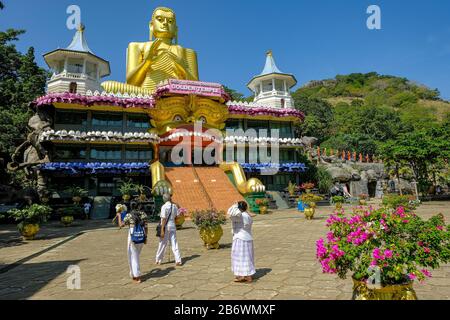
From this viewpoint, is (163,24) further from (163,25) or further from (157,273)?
(157,273)

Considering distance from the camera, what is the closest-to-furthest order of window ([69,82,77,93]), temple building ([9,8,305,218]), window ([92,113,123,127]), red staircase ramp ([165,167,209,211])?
red staircase ramp ([165,167,209,211]), temple building ([9,8,305,218]), window ([92,113,123,127]), window ([69,82,77,93])

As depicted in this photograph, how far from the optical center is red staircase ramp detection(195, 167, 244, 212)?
62.8ft

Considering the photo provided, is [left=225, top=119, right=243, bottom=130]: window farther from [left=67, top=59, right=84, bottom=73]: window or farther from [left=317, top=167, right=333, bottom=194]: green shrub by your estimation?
[left=67, top=59, right=84, bottom=73]: window

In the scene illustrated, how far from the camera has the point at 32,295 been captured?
5.39m

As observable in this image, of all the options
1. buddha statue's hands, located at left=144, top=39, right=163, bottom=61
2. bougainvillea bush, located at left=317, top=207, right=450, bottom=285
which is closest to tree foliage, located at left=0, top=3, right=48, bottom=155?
buddha statue's hands, located at left=144, top=39, right=163, bottom=61

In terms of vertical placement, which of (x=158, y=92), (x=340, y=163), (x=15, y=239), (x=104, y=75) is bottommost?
(x=15, y=239)

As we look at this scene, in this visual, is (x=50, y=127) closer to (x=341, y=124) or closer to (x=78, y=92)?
(x=78, y=92)

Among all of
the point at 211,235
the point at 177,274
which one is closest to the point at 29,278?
the point at 177,274

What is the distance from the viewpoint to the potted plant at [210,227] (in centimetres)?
908

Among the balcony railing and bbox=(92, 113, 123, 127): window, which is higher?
the balcony railing

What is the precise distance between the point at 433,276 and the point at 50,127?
24551 millimetres

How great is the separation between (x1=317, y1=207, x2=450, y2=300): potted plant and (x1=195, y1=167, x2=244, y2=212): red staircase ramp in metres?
14.5

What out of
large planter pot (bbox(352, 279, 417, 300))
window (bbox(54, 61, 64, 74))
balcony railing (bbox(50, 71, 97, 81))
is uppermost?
window (bbox(54, 61, 64, 74))
